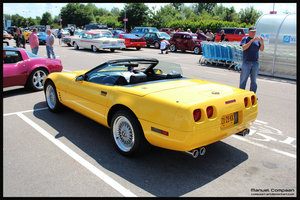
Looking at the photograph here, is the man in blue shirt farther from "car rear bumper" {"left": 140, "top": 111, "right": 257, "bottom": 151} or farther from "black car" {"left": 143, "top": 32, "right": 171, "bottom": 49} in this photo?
"black car" {"left": 143, "top": 32, "right": 171, "bottom": 49}

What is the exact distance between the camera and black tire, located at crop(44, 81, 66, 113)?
5.66m

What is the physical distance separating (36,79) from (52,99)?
242 cm

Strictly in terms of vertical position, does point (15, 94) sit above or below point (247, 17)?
below

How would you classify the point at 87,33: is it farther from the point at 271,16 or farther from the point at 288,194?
the point at 288,194

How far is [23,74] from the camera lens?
751 cm

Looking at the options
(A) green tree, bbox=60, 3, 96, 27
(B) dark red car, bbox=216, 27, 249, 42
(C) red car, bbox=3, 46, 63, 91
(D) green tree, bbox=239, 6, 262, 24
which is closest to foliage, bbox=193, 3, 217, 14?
(A) green tree, bbox=60, 3, 96, 27

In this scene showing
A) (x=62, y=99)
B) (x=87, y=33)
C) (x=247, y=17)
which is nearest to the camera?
(x=62, y=99)

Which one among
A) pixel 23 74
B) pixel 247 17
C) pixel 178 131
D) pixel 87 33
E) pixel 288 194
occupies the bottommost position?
pixel 288 194

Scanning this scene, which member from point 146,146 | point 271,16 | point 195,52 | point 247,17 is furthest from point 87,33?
point 247,17

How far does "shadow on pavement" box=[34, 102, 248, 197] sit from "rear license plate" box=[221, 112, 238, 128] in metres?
0.60

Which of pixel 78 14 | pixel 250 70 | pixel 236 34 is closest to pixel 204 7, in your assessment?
pixel 78 14

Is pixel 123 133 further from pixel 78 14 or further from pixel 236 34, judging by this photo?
pixel 78 14

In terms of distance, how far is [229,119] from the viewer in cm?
359

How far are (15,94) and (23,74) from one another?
0.62 meters
